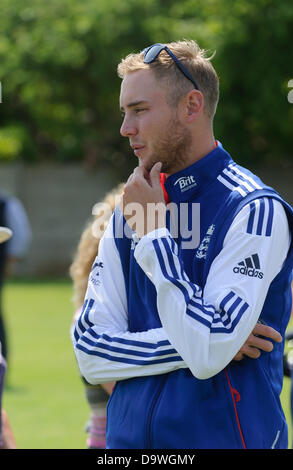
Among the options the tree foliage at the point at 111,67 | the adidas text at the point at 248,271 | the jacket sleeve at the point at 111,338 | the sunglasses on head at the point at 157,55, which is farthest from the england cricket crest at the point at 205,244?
the tree foliage at the point at 111,67

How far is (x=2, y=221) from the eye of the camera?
10047 millimetres

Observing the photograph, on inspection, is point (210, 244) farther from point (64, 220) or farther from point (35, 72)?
point (35, 72)

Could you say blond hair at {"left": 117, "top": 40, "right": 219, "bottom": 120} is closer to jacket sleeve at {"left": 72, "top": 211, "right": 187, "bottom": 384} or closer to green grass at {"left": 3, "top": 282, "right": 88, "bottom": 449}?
jacket sleeve at {"left": 72, "top": 211, "right": 187, "bottom": 384}

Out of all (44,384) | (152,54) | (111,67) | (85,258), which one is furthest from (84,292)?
(111,67)

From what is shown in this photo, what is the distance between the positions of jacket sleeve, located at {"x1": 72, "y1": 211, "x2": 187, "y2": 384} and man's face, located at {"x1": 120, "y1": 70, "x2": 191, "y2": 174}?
35 cm

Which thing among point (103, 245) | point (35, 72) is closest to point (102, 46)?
point (35, 72)

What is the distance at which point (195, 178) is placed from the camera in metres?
3.03

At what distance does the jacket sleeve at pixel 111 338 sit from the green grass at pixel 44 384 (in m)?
4.07

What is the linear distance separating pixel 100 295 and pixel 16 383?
700 cm

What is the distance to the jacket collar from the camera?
9.94ft

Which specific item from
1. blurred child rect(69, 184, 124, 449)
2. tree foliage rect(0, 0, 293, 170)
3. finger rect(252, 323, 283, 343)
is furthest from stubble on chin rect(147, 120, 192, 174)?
tree foliage rect(0, 0, 293, 170)

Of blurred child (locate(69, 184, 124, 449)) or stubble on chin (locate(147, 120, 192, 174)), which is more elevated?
stubble on chin (locate(147, 120, 192, 174))

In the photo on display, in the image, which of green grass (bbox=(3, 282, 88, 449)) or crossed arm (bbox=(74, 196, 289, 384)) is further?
green grass (bbox=(3, 282, 88, 449))
